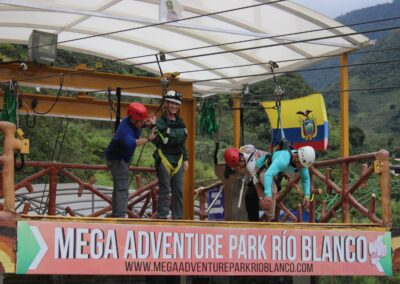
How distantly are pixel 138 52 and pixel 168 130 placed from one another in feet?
14.2

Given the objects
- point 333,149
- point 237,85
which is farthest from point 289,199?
point 237,85

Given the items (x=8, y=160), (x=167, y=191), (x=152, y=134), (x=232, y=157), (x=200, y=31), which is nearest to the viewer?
(x=8, y=160)

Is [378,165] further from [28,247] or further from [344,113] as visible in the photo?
[28,247]

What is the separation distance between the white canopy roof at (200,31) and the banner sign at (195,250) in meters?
3.11

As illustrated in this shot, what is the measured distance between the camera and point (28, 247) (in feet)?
27.6

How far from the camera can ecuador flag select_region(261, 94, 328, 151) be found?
499 inches

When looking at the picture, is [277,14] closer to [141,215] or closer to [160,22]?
[160,22]

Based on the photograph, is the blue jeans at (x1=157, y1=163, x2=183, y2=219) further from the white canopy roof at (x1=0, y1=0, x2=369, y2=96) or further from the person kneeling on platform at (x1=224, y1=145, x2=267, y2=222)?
the white canopy roof at (x1=0, y1=0, x2=369, y2=96)

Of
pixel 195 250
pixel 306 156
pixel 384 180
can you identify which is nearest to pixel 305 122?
pixel 306 156

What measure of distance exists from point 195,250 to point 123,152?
5.61 ft

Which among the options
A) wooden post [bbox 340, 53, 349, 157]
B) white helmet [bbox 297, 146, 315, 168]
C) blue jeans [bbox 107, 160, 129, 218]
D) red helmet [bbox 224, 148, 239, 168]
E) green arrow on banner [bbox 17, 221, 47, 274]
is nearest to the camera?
green arrow on banner [bbox 17, 221, 47, 274]

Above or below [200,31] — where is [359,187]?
below

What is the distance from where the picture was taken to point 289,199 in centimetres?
3603

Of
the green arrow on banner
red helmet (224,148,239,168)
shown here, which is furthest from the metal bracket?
the green arrow on banner
